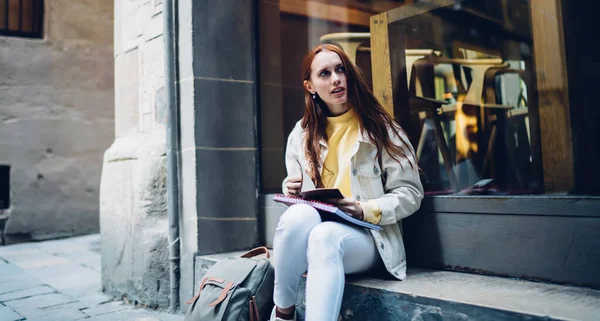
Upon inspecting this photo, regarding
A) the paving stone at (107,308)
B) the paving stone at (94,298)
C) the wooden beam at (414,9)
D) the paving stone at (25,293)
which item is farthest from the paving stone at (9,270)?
the wooden beam at (414,9)

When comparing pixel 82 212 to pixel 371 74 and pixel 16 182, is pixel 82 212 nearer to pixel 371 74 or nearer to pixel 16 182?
pixel 16 182

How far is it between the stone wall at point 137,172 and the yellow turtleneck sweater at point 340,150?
1391 millimetres

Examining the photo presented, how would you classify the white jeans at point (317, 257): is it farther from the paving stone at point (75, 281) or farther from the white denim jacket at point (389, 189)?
the paving stone at point (75, 281)

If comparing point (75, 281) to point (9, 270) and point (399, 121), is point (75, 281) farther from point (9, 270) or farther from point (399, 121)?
point (399, 121)

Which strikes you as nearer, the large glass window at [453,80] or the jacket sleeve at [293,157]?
the large glass window at [453,80]

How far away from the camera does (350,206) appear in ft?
7.29

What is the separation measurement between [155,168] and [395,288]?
197 centimetres

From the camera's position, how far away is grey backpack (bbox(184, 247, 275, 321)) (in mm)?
2404

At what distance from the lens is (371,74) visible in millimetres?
3094


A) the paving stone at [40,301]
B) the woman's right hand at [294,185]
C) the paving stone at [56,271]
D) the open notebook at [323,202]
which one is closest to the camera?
the open notebook at [323,202]

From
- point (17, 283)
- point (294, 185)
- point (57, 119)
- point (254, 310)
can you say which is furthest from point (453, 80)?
point (57, 119)

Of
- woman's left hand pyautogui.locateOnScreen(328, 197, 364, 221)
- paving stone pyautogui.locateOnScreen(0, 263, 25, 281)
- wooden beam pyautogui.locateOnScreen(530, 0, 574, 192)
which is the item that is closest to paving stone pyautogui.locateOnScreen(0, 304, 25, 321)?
paving stone pyautogui.locateOnScreen(0, 263, 25, 281)

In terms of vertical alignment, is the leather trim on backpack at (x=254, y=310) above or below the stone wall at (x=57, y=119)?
below

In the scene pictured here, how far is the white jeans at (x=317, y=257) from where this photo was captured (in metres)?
2.03
